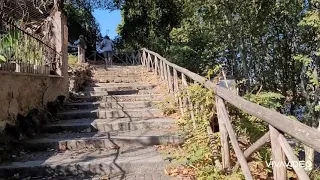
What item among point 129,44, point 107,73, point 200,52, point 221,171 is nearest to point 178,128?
point 221,171

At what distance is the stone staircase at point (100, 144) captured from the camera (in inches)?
145

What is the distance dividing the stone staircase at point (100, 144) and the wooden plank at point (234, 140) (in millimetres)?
959

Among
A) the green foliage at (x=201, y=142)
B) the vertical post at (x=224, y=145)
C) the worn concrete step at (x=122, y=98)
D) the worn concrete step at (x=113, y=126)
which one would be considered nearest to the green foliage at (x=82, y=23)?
the worn concrete step at (x=122, y=98)

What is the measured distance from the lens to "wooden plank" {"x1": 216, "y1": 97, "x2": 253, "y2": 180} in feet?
8.04

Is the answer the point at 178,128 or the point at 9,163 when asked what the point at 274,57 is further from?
the point at 9,163

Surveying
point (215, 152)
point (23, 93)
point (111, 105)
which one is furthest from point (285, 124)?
point (111, 105)

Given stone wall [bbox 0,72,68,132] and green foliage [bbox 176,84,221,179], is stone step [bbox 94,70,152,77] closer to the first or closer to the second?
stone wall [bbox 0,72,68,132]

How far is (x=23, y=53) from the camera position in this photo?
17.7 ft

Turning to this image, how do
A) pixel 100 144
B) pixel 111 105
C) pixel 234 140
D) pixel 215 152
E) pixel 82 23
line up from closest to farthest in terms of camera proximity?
pixel 234 140, pixel 215 152, pixel 100 144, pixel 111 105, pixel 82 23

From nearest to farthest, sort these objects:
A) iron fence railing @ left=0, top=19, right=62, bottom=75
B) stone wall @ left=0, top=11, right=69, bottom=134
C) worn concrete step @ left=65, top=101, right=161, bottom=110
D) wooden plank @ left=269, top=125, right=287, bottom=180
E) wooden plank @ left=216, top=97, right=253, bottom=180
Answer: wooden plank @ left=269, top=125, right=287, bottom=180
wooden plank @ left=216, top=97, right=253, bottom=180
stone wall @ left=0, top=11, right=69, bottom=134
iron fence railing @ left=0, top=19, right=62, bottom=75
worn concrete step @ left=65, top=101, right=161, bottom=110

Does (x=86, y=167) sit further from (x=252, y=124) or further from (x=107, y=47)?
(x=107, y=47)

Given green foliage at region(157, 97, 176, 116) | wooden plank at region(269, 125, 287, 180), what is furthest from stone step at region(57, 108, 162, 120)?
wooden plank at region(269, 125, 287, 180)

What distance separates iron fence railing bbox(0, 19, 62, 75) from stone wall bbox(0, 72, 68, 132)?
0.40 feet

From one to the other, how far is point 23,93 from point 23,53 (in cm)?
67
